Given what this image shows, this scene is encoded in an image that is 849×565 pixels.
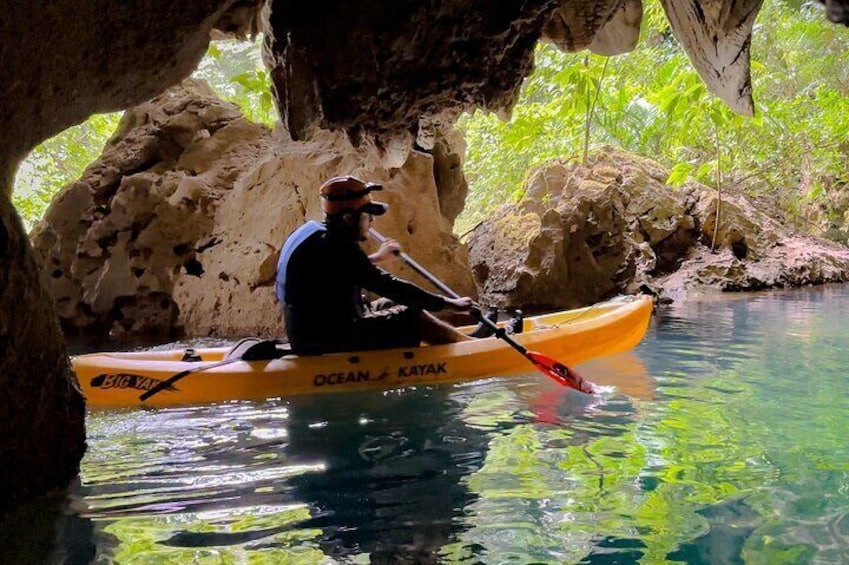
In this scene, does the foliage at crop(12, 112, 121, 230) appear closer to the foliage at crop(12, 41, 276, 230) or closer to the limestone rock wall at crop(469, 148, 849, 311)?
the foliage at crop(12, 41, 276, 230)

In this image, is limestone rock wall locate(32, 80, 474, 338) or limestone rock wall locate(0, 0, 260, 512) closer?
limestone rock wall locate(0, 0, 260, 512)

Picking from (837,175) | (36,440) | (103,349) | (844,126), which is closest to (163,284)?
(103,349)

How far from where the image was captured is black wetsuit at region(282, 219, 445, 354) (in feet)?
14.4

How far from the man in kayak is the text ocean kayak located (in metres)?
0.15

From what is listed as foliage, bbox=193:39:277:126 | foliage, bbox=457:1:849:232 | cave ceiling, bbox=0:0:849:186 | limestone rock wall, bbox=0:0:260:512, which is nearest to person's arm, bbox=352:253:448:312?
cave ceiling, bbox=0:0:849:186

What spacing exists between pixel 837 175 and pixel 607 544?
47.2 ft

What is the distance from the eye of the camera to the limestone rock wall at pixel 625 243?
919cm

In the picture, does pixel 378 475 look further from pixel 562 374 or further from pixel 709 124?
pixel 709 124

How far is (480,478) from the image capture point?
2764mm

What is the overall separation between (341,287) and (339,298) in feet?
0.26

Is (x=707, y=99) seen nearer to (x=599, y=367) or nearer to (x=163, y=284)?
(x=599, y=367)

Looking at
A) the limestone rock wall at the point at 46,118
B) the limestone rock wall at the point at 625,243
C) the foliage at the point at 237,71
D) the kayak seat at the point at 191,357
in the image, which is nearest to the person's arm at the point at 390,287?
the kayak seat at the point at 191,357

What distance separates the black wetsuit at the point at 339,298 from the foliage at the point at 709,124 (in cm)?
431

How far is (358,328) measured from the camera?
4.63 metres
